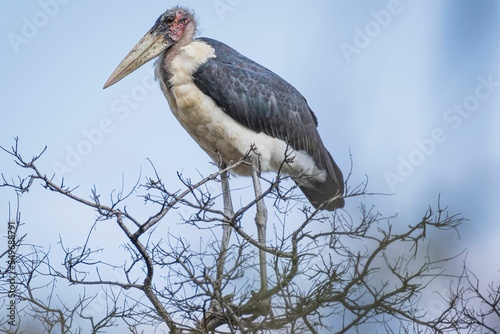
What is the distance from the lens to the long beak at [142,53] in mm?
7059

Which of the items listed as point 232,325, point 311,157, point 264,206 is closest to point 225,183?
point 264,206

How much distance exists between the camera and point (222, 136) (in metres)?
6.68

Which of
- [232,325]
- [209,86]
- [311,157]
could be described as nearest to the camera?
[232,325]

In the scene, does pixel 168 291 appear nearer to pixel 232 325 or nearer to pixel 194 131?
pixel 232 325

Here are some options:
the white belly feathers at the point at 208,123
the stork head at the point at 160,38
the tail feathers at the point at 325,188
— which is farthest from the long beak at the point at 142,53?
the tail feathers at the point at 325,188

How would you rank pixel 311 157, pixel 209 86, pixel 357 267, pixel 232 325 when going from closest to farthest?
pixel 357 267 < pixel 232 325 < pixel 209 86 < pixel 311 157

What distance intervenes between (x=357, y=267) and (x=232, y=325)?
0.76 m

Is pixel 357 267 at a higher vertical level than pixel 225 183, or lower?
lower

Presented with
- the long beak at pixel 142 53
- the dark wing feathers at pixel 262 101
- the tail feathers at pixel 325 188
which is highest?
the long beak at pixel 142 53

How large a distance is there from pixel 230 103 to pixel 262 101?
0.30 m

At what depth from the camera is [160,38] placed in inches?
280

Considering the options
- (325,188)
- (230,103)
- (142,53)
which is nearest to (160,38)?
(142,53)

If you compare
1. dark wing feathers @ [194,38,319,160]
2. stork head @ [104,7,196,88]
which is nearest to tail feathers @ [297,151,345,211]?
dark wing feathers @ [194,38,319,160]

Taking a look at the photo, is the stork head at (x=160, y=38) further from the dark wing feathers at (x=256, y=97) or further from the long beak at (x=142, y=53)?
the dark wing feathers at (x=256, y=97)
